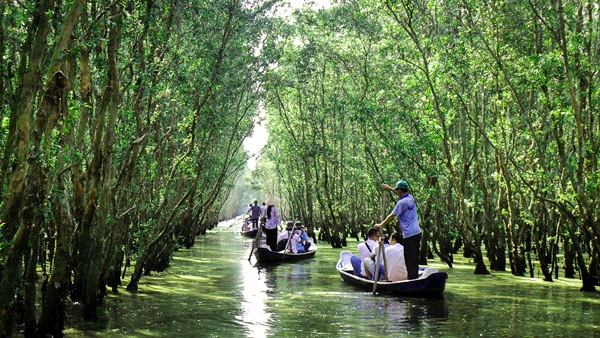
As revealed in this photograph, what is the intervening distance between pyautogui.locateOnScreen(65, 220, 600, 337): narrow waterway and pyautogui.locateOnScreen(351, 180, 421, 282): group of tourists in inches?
22.9

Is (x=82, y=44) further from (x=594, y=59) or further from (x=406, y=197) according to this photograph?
(x=594, y=59)

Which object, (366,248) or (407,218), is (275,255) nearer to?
(366,248)

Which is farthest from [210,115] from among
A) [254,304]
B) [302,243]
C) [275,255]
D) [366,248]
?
[302,243]

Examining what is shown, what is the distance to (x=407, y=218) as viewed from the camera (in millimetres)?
11484

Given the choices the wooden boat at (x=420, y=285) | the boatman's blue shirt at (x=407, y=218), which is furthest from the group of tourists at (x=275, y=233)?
the boatman's blue shirt at (x=407, y=218)

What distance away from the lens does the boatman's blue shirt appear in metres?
11.4

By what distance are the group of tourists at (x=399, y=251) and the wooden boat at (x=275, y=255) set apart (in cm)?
526

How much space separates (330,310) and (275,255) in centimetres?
931

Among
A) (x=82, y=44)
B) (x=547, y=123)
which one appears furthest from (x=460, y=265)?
(x=82, y=44)

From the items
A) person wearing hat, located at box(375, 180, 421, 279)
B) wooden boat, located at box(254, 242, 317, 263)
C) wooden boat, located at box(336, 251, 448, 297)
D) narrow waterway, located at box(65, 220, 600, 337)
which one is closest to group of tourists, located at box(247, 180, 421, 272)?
person wearing hat, located at box(375, 180, 421, 279)

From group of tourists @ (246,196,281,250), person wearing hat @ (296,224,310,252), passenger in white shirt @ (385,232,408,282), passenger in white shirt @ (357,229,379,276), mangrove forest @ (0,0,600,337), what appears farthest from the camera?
person wearing hat @ (296,224,310,252)

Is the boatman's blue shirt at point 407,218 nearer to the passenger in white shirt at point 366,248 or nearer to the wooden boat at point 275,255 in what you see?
the passenger in white shirt at point 366,248

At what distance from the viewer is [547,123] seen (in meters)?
14.4

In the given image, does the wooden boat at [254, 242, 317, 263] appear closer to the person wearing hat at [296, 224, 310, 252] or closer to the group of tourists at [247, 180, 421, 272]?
the person wearing hat at [296, 224, 310, 252]
